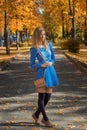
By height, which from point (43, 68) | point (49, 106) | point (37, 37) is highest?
point (37, 37)

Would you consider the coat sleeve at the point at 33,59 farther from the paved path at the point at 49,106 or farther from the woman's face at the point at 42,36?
the paved path at the point at 49,106

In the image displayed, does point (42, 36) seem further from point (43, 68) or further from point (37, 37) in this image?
point (43, 68)

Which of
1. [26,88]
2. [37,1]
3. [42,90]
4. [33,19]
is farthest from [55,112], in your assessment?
[33,19]

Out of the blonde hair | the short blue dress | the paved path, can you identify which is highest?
the blonde hair

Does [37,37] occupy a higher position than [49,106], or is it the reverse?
[37,37]

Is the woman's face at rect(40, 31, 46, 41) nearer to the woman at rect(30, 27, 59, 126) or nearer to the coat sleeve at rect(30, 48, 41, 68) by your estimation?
the woman at rect(30, 27, 59, 126)

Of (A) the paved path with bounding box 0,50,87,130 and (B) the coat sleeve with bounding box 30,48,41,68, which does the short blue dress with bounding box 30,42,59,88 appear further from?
(A) the paved path with bounding box 0,50,87,130

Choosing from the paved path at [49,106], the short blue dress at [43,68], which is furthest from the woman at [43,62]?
the paved path at [49,106]

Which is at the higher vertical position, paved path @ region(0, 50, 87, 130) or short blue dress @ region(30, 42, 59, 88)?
short blue dress @ region(30, 42, 59, 88)

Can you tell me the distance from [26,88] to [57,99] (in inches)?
120

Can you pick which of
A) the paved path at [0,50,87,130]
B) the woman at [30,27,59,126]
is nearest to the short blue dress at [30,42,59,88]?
the woman at [30,27,59,126]

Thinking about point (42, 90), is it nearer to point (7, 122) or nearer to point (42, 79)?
point (42, 79)

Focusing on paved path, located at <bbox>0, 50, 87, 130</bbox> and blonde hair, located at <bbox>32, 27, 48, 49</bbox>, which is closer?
blonde hair, located at <bbox>32, 27, 48, 49</bbox>

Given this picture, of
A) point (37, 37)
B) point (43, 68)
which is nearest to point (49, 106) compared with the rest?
point (43, 68)
